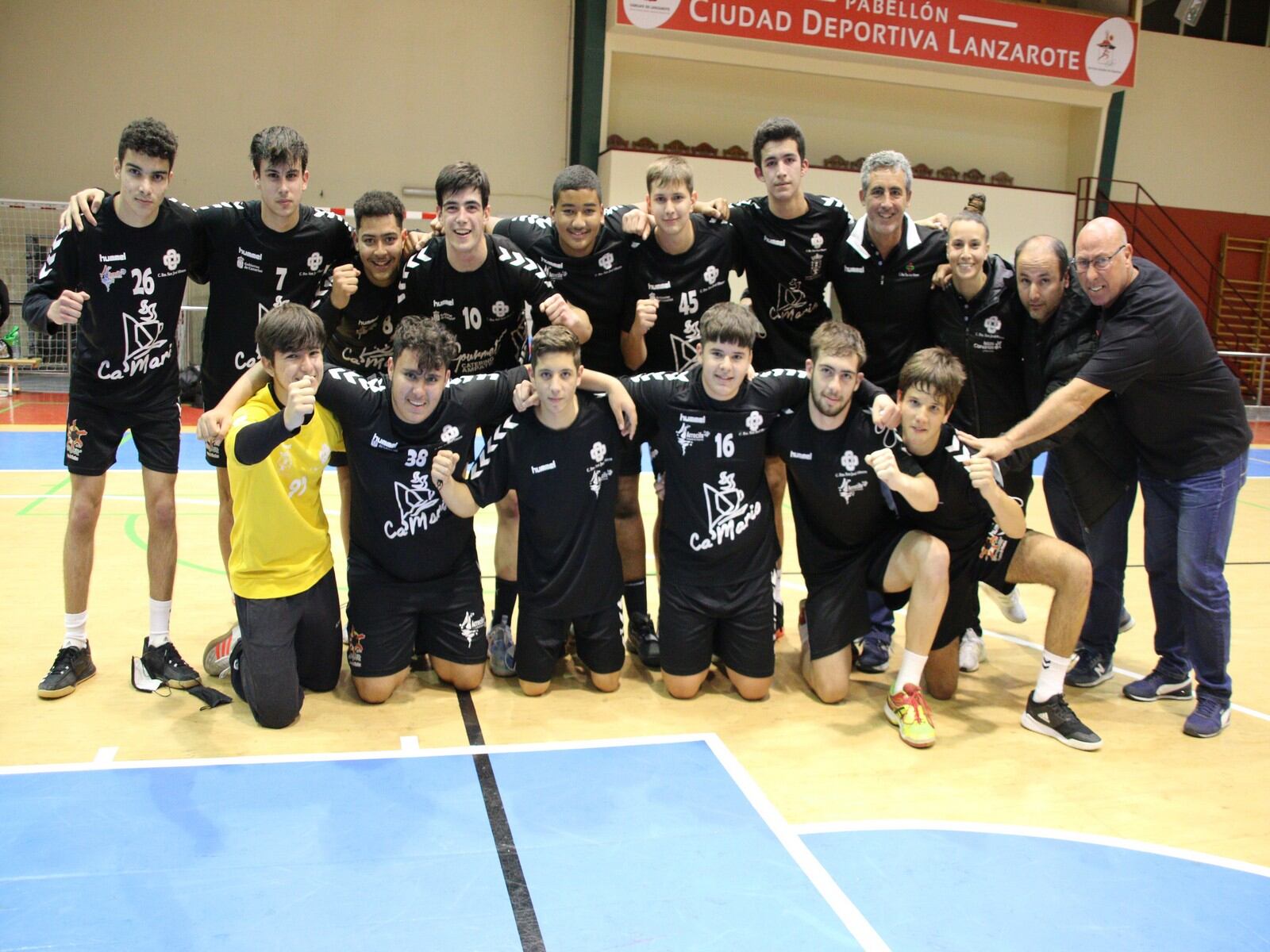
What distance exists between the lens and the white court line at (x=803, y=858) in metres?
2.80

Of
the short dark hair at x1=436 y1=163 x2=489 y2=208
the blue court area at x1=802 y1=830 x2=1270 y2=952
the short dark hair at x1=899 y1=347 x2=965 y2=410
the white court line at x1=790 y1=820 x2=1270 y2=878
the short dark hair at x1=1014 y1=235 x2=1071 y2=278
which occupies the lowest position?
the blue court area at x1=802 y1=830 x2=1270 y2=952

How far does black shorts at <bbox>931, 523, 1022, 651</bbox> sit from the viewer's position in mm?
4469

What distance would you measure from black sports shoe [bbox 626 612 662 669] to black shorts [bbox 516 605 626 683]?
1.01 feet

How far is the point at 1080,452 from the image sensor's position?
4727mm

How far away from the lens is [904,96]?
58.9 feet

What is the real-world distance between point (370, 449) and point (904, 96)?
16.4 metres

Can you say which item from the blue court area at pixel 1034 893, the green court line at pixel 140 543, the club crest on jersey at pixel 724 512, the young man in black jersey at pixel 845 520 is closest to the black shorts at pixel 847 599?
the young man in black jersey at pixel 845 520

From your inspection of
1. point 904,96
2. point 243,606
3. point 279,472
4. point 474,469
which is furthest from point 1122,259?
point 904,96

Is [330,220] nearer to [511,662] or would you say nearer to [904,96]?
[511,662]

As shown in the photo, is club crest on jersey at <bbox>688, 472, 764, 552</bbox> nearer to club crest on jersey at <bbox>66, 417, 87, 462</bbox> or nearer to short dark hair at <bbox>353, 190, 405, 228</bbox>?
short dark hair at <bbox>353, 190, 405, 228</bbox>

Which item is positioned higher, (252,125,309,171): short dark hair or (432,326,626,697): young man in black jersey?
(252,125,309,171): short dark hair

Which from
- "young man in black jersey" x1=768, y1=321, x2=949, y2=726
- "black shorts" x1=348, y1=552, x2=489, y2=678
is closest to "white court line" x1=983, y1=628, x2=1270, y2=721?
"young man in black jersey" x1=768, y1=321, x2=949, y2=726

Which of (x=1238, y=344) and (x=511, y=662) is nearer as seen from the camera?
(x=511, y=662)

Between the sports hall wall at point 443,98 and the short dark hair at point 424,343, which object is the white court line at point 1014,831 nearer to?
the short dark hair at point 424,343
